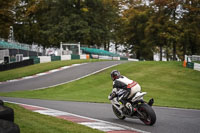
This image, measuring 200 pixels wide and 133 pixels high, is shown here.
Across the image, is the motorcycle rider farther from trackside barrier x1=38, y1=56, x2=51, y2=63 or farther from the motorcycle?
trackside barrier x1=38, y1=56, x2=51, y2=63

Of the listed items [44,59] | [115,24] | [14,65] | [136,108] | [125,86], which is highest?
[115,24]

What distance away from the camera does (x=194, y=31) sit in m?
52.1

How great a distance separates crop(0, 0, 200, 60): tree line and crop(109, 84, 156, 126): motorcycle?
43381mm

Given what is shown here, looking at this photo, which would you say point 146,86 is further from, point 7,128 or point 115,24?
point 115,24

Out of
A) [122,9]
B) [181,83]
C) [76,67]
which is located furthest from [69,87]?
[122,9]

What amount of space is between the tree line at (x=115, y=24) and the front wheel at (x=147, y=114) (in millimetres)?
44278

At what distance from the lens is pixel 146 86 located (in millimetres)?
24109

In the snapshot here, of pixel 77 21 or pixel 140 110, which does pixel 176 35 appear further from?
pixel 140 110

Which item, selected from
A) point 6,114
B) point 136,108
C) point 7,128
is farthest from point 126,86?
point 7,128

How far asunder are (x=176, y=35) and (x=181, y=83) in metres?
29.0

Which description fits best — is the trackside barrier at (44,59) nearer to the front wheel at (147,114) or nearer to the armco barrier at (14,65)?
the armco barrier at (14,65)

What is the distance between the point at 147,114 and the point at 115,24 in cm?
6512

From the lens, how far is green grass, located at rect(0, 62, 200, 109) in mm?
20359

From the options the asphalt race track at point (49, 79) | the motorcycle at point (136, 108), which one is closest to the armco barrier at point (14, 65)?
the asphalt race track at point (49, 79)
